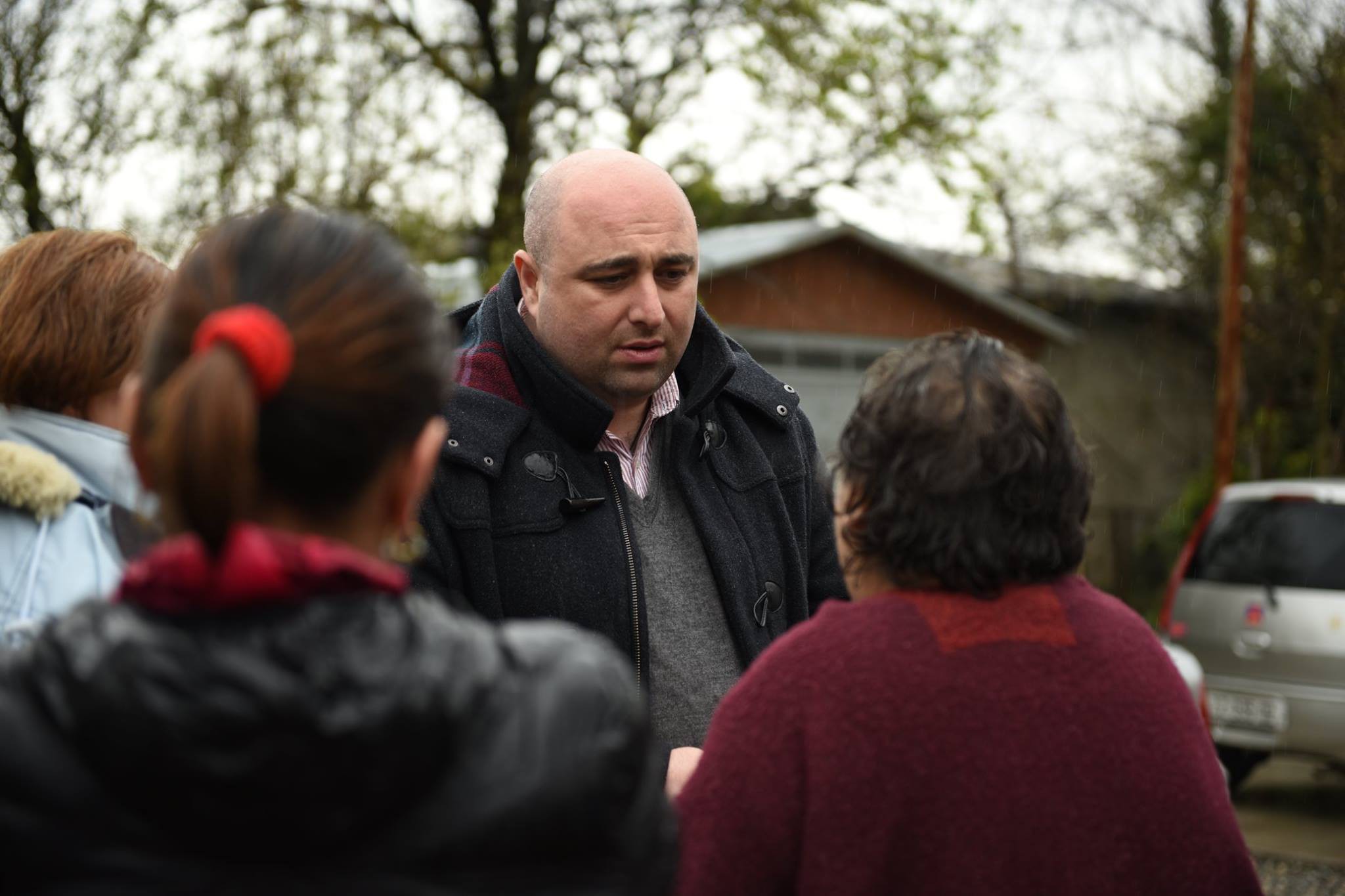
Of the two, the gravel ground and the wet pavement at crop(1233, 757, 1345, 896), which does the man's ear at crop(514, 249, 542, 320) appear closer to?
the wet pavement at crop(1233, 757, 1345, 896)

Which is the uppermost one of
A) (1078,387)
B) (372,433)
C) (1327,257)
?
(372,433)

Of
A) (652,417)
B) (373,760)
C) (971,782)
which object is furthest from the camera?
(652,417)

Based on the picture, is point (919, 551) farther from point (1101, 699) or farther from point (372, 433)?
point (372, 433)

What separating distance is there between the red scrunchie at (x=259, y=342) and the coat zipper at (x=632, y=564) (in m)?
1.64

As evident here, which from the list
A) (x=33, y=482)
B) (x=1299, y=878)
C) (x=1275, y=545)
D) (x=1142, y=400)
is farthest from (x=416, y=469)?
(x=1142, y=400)

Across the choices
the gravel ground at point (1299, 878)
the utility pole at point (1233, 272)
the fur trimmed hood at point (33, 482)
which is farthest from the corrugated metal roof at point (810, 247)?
the fur trimmed hood at point (33, 482)

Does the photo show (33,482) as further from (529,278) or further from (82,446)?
(529,278)

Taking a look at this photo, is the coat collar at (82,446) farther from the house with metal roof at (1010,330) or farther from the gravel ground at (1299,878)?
the house with metal roof at (1010,330)

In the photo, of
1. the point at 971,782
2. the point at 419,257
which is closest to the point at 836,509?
the point at 971,782

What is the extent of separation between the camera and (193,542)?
1279 millimetres

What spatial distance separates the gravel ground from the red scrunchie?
20.9ft

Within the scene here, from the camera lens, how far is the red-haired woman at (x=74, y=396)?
2.29 meters

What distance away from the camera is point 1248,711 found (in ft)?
24.5

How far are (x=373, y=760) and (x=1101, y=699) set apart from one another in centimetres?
99
